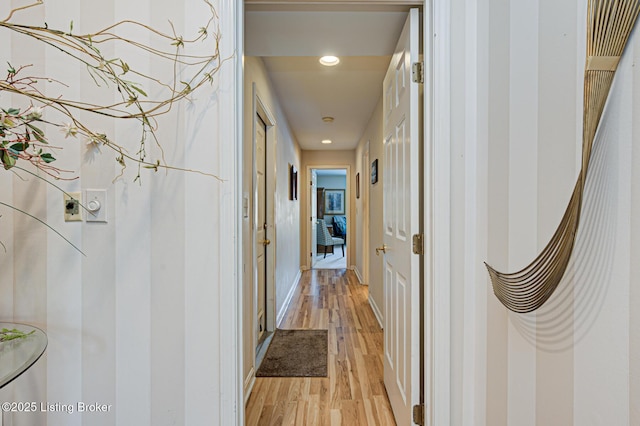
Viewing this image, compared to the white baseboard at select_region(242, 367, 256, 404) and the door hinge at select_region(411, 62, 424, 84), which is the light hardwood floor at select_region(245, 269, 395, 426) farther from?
the door hinge at select_region(411, 62, 424, 84)

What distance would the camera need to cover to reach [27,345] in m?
0.90

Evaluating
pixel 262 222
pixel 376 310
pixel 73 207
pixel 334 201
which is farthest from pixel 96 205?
pixel 334 201

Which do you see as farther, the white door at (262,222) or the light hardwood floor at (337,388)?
the white door at (262,222)

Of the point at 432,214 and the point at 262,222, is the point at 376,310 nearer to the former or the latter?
the point at 262,222

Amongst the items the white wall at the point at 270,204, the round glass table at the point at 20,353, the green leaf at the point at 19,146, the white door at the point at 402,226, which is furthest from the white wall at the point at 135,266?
the white door at the point at 402,226

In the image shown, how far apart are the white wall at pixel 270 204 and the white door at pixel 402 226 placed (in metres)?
0.89

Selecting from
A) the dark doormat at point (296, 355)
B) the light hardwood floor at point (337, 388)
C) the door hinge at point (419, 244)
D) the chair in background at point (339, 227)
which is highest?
the door hinge at point (419, 244)

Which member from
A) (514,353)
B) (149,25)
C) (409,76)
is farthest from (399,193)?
(149,25)

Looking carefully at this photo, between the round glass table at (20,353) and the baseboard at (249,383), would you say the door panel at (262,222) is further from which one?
the round glass table at (20,353)

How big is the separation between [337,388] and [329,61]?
257 cm

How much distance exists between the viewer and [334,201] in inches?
402

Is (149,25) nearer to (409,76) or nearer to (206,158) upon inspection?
(206,158)

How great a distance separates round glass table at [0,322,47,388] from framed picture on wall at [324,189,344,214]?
9283 mm

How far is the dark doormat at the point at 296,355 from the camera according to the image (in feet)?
7.39
